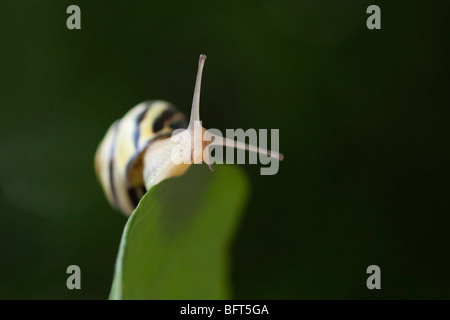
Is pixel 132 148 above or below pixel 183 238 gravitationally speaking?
Answer: above

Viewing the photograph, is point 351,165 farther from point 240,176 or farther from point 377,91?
point 240,176

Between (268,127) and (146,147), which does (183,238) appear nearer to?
(146,147)

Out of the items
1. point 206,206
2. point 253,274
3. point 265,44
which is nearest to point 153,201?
point 206,206

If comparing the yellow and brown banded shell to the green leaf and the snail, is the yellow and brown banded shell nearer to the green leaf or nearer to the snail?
the snail

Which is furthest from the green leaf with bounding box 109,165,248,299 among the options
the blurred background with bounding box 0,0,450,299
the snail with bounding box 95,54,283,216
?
the blurred background with bounding box 0,0,450,299

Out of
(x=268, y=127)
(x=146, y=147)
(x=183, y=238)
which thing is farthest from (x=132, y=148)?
(x=268, y=127)

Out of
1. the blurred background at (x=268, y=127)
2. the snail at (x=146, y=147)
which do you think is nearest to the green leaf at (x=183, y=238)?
the snail at (x=146, y=147)
